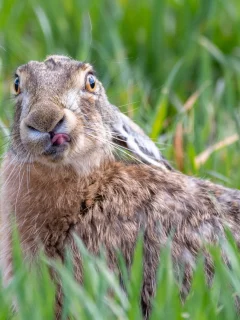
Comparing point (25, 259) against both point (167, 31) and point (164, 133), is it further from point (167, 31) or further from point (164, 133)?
point (167, 31)

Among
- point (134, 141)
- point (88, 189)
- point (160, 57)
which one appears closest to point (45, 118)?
point (88, 189)

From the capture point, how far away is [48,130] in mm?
3783

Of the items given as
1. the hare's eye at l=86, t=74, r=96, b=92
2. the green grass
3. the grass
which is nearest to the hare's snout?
the hare's eye at l=86, t=74, r=96, b=92

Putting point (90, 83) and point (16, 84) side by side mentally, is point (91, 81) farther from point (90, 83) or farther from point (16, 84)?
point (16, 84)

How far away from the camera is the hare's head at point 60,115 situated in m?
3.82

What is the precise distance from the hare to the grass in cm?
56

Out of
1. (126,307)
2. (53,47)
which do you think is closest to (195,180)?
(126,307)

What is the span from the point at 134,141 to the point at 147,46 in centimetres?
248

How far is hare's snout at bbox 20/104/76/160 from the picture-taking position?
3.78m

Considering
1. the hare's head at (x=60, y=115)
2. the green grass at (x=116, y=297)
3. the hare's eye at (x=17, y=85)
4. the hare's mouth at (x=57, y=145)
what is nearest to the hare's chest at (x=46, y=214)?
the hare's head at (x=60, y=115)

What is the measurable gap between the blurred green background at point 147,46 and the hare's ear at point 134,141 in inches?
44.1

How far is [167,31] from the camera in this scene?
6.83 metres

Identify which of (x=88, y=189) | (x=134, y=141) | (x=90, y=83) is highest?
(x=90, y=83)

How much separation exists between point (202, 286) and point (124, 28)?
3.74m
